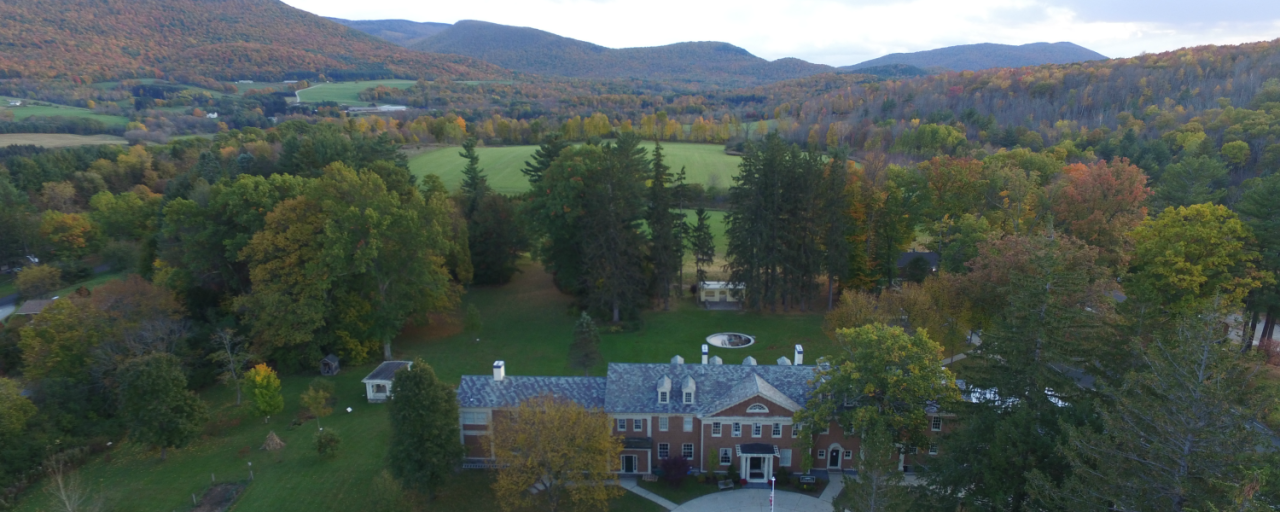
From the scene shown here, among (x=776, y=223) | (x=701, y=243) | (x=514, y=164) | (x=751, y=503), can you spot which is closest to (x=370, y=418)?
(x=751, y=503)

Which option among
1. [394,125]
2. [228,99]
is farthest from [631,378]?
[228,99]

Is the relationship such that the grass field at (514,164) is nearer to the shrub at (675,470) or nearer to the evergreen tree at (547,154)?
the evergreen tree at (547,154)

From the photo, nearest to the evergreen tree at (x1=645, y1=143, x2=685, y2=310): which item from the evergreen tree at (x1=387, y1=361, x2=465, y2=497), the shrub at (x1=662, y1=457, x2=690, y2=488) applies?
the shrub at (x1=662, y1=457, x2=690, y2=488)

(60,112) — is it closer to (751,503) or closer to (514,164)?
(514,164)

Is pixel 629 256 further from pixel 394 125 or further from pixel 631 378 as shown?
pixel 394 125

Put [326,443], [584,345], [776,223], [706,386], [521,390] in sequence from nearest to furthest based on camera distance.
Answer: [706,386], [521,390], [326,443], [584,345], [776,223]

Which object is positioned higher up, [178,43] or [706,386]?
[178,43]
